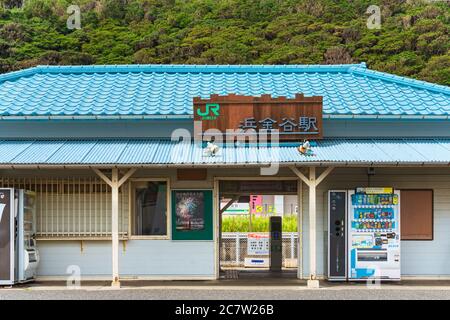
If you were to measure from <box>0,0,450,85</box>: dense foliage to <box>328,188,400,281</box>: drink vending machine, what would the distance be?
27113mm

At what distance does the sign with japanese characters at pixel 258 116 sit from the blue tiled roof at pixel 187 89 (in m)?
0.50

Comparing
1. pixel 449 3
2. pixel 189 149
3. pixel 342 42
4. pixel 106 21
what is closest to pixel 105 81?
pixel 189 149

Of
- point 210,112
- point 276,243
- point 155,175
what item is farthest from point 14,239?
point 276,243

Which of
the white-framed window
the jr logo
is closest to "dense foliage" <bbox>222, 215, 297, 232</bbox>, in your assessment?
the white-framed window

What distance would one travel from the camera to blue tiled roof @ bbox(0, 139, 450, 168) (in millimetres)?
12164

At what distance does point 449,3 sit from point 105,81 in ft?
124

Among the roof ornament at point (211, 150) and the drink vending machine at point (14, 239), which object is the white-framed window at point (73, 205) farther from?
the roof ornament at point (211, 150)

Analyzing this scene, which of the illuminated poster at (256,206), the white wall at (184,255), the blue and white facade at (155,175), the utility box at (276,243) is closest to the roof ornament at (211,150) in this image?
the blue and white facade at (155,175)

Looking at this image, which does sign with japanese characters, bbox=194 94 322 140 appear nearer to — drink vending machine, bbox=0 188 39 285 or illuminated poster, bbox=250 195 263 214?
drink vending machine, bbox=0 188 39 285

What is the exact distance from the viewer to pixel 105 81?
16188 millimetres

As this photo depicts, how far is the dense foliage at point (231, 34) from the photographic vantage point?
139ft

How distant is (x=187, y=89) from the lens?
15469 millimetres

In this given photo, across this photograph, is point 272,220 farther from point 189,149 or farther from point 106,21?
point 106,21

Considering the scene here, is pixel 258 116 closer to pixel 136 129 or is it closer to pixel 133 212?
pixel 136 129
